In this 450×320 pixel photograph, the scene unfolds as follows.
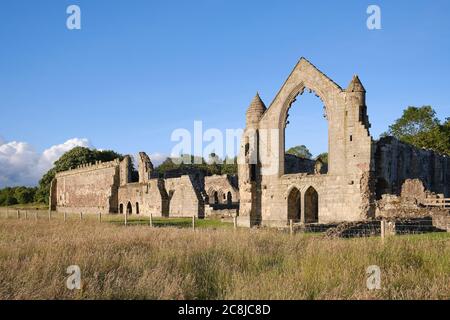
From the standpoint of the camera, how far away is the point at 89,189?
171ft

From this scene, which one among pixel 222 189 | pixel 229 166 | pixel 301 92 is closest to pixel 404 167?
pixel 301 92

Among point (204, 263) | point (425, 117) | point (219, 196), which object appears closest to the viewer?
point (204, 263)

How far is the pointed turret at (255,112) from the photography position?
29406 mm

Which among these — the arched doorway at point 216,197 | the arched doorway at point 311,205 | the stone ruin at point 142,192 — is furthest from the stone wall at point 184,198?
the arched doorway at point 216,197

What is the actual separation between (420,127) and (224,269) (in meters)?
52.3

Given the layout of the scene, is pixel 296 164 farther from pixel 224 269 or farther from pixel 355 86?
pixel 224 269

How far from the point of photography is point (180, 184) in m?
36.4

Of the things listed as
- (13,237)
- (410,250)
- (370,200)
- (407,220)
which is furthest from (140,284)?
(370,200)

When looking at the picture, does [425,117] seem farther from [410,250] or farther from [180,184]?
[410,250]

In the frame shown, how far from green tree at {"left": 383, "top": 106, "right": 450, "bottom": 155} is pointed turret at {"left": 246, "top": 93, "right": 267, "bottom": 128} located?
26939 millimetres

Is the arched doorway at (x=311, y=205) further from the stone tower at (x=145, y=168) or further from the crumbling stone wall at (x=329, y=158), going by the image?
the stone tower at (x=145, y=168)

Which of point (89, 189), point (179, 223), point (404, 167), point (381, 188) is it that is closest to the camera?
point (381, 188)
